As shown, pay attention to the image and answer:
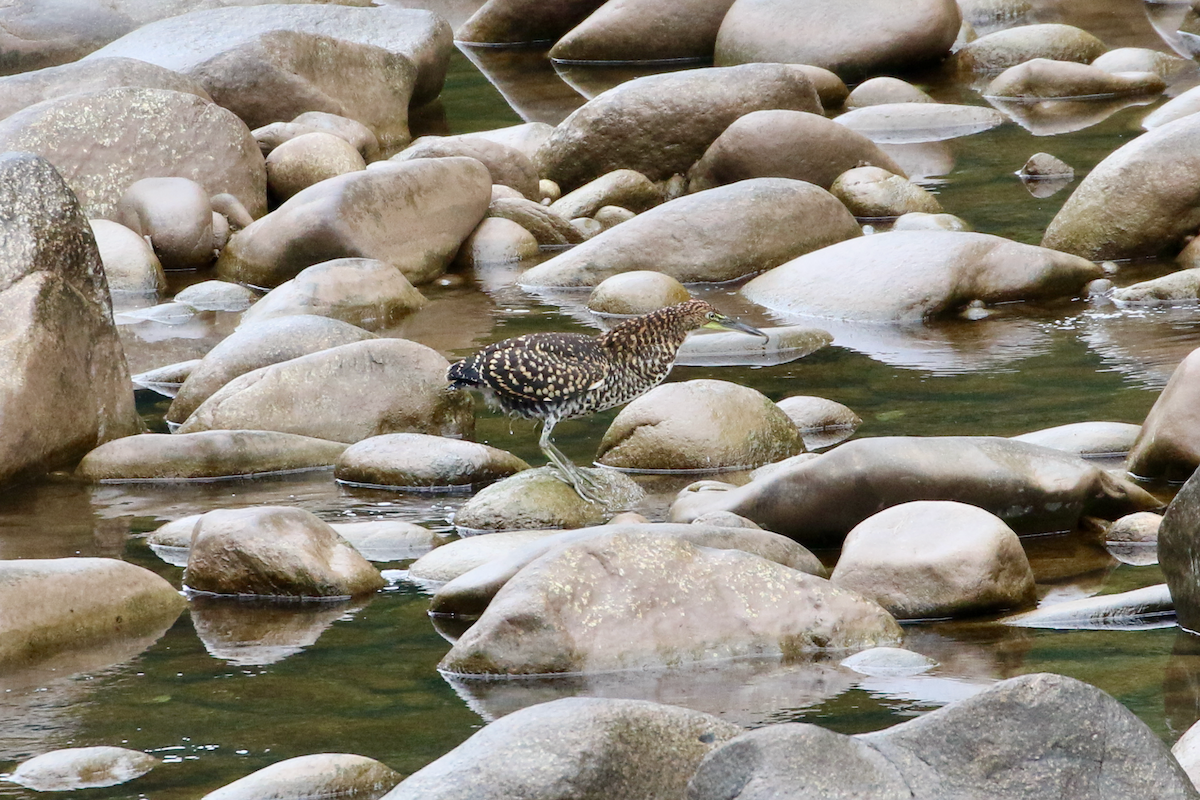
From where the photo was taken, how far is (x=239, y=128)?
13141 millimetres

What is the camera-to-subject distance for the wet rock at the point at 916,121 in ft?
50.3

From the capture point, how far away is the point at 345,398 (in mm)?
7902

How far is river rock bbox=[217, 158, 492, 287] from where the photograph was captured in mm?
11258

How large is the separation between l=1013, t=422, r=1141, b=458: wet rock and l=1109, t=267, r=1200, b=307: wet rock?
2.90 meters

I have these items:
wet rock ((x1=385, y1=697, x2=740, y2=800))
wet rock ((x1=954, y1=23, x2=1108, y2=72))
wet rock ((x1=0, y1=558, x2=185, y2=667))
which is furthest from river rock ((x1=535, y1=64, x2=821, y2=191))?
wet rock ((x1=385, y1=697, x2=740, y2=800))

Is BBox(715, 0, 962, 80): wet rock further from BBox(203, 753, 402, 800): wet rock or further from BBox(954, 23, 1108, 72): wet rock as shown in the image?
BBox(203, 753, 402, 800): wet rock

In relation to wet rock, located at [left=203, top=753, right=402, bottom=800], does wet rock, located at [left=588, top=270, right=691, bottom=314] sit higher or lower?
lower

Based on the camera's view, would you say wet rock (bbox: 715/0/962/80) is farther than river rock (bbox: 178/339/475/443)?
Yes

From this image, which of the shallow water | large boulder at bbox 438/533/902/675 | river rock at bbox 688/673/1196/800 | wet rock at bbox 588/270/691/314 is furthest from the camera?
wet rock at bbox 588/270/691/314

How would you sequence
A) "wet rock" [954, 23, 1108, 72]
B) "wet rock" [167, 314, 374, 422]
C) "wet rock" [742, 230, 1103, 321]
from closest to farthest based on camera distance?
1. "wet rock" [167, 314, 374, 422]
2. "wet rock" [742, 230, 1103, 321]
3. "wet rock" [954, 23, 1108, 72]

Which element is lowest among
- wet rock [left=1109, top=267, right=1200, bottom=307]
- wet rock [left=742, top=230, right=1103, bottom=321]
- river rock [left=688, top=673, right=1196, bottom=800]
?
wet rock [left=1109, top=267, right=1200, bottom=307]

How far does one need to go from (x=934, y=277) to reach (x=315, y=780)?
258 inches

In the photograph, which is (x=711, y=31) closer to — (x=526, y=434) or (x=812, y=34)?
(x=812, y=34)

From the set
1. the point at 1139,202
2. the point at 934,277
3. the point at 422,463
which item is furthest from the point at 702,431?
the point at 1139,202
